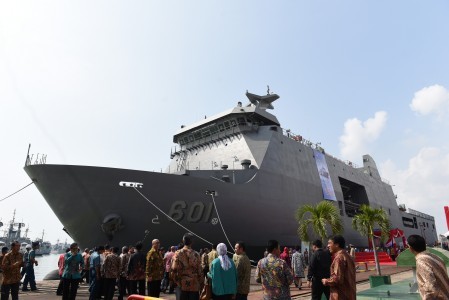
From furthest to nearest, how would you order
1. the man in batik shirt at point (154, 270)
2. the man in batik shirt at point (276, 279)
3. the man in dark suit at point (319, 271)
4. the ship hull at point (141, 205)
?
1. the ship hull at point (141, 205)
2. the man in batik shirt at point (154, 270)
3. the man in dark suit at point (319, 271)
4. the man in batik shirt at point (276, 279)

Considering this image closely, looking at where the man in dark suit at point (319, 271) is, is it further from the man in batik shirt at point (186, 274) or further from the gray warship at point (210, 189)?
the gray warship at point (210, 189)

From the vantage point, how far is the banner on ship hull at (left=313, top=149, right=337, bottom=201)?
2325 centimetres

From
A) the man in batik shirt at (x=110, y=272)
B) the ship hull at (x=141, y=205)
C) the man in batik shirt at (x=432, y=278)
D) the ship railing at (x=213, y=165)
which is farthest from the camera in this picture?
the ship railing at (x=213, y=165)

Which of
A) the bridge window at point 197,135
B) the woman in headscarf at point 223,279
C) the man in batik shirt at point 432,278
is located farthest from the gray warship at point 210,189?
the man in batik shirt at point 432,278

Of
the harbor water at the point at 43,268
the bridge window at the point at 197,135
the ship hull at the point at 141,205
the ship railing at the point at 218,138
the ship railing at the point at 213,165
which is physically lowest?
the harbor water at the point at 43,268

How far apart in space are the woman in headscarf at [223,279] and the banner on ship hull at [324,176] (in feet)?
65.2

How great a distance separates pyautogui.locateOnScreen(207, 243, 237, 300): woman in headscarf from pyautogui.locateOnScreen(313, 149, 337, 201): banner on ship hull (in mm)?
19866

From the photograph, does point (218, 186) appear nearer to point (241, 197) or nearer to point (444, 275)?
point (241, 197)

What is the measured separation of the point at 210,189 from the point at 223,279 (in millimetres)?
9816

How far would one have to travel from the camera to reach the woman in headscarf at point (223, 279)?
423cm

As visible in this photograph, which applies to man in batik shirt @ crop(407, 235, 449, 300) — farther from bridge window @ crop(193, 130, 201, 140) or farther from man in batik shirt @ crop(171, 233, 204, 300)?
bridge window @ crop(193, 130, 201, 140)

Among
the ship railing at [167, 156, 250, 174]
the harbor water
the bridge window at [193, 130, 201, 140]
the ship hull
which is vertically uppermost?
the bridge window at [193, 130, 201, 140]

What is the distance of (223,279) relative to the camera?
427 centimetres

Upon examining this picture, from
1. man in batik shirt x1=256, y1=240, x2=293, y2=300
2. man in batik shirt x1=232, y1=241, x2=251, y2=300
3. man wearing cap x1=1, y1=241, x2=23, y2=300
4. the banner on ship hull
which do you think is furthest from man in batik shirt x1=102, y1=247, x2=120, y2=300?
the banner on ship hull
